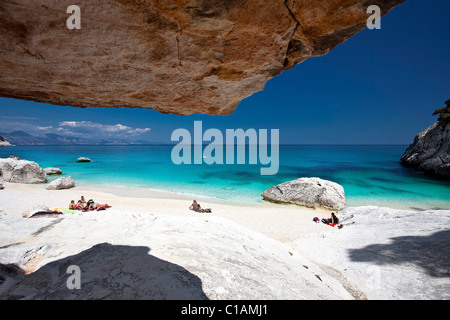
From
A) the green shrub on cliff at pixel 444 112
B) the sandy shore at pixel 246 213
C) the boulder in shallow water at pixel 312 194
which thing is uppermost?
the green shrub on cliff at pixel 444 112

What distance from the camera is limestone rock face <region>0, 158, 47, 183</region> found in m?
21.7

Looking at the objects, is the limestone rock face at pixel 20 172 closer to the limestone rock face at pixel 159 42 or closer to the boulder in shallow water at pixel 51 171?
the boulder in shallow water at pixel 51 171

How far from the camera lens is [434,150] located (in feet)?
106

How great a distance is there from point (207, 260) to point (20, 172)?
29.3m

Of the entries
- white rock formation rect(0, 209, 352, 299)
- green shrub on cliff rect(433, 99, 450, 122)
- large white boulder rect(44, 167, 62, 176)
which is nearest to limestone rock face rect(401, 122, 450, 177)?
green shrub on cliff rect(433, 99, 450, 122)

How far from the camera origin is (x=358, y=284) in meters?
5.12

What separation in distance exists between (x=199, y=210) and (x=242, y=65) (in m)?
12.2

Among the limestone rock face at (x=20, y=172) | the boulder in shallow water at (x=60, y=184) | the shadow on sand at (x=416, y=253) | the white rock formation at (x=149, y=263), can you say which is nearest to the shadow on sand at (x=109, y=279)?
the white rock formation at (x=149, y=263)

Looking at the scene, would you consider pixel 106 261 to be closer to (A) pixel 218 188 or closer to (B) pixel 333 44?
(B) pixel 333 44

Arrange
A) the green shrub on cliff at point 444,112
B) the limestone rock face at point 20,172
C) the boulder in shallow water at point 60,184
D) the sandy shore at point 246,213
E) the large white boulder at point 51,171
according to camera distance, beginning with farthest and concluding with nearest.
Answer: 1. the large white boulder at point 51,171
2. the green shrub on cliff at point 444,112
3. the limestone rock face at point 20,172
4. the boulder in shallow water at point 60,184
5. the sandy shore at point 246,213

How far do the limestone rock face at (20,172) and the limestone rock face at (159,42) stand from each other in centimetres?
2749

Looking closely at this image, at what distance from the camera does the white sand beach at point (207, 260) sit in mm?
3238

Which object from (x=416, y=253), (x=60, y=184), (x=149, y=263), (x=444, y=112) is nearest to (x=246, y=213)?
(x=416, y=253)
